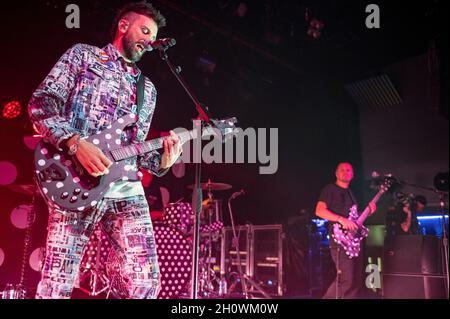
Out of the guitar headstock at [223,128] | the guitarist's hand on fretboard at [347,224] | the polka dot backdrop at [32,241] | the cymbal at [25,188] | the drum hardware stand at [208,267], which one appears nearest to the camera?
the guitar headstock at [223,128]

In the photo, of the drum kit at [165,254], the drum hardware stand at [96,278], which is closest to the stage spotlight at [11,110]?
the drum kit at [165,254]

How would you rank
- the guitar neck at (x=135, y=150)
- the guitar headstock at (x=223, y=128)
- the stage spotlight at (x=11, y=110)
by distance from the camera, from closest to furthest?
the guitar neck at (x=135, y=150) → the guitar headstock at (x=223, y=128) → the stage spotlight at (x=11, y=110)

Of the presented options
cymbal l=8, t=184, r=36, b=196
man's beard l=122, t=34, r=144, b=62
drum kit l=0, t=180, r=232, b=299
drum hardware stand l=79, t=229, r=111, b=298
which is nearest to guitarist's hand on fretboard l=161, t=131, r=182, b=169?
man's beard l=122, t=34, r=144, b=62

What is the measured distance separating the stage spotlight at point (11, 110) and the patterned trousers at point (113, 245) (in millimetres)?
2979

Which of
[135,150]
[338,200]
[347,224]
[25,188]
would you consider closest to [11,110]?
[25,188]

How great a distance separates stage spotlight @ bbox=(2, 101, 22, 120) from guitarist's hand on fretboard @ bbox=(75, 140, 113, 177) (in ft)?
9.81

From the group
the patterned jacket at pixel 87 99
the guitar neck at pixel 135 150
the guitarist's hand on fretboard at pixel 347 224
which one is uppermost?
the patterned jacket at pixel 87 99

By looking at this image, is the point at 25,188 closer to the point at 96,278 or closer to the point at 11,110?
Answer: the point at 11,110

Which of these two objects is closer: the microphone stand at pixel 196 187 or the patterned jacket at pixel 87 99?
the patterned jacket at pixel 87 99

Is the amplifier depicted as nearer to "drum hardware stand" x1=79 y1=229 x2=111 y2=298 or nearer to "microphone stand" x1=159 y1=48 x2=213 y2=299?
"drum hardware stand" x1=79 y1=229 x2=111 y2=298

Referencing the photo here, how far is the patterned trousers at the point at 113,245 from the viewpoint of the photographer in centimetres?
203

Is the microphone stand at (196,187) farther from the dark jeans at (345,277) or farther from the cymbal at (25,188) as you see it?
the dark jeans at (345,277)

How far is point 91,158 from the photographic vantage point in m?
2.11
